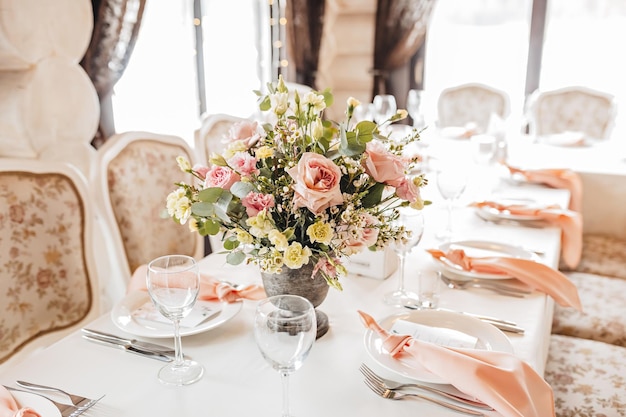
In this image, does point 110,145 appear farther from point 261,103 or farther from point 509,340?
point 509,340

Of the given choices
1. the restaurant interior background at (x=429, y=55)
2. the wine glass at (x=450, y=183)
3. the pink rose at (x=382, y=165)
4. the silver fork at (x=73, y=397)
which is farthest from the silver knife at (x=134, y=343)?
the restaurant interior background at (x=429, y=55)

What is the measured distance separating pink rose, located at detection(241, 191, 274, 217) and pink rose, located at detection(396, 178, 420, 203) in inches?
Answer: 9.3

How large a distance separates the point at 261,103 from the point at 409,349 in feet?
1.74

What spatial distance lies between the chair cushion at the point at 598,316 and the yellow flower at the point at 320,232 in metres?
1.23

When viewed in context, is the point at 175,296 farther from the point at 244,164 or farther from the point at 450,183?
the point at 450,183

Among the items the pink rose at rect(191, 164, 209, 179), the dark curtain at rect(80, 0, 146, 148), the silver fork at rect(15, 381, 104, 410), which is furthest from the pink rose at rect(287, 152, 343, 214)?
the dark curtain at rect(80, 0, 146, 148)

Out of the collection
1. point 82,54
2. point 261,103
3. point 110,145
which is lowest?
point 110,145

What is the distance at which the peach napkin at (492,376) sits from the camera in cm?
89

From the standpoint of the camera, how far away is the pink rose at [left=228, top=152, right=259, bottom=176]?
1.01 m

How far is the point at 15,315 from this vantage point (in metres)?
1.49

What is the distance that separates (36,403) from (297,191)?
1.77 feet

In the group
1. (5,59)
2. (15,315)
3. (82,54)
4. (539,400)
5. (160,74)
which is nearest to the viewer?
(539,400)

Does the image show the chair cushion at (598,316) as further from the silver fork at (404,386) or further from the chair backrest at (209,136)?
the chair backrest at (209,136)

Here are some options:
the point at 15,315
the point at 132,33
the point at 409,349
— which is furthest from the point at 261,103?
the point at 132,33
